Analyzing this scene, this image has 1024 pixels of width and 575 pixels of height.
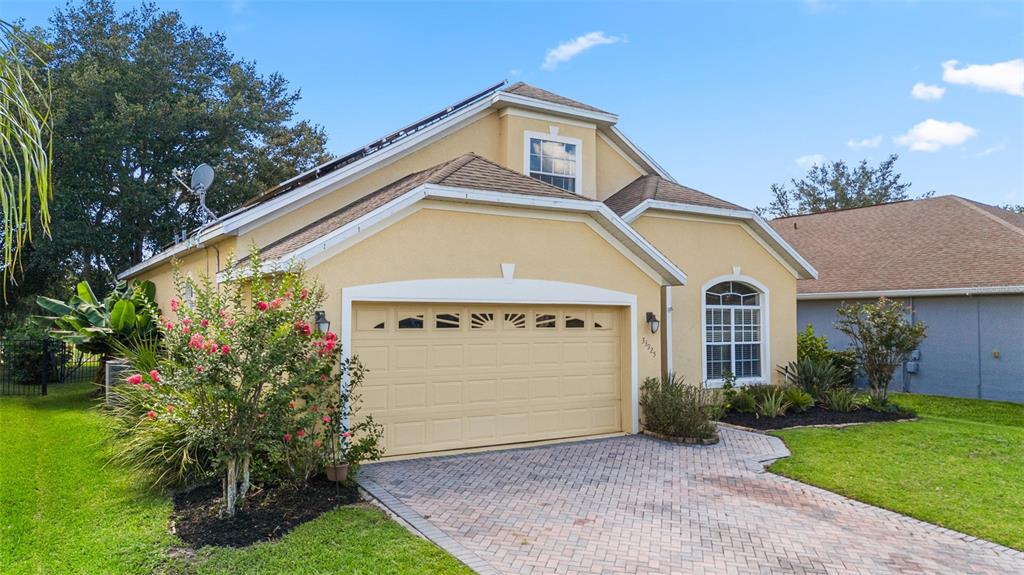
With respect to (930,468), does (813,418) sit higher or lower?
higher

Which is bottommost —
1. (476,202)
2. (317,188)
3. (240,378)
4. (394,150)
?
(240,378)

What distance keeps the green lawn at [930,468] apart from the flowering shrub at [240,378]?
691 centimetres

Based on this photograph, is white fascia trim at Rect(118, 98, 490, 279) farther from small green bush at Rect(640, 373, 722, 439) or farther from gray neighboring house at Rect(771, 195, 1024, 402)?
gray neighboring house at Rect(771, 195, 1024, 402)

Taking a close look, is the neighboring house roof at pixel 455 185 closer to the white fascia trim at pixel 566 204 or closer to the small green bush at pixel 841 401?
the white fascia trim at pixel 566 204

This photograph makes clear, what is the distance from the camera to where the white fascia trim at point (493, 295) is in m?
9.38

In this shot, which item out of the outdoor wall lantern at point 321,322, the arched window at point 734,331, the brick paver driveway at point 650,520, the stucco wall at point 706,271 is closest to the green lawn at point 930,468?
the brick paver driveway at point 650,520

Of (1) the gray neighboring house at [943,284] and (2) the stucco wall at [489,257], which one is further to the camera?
(1) the gray neighboring house at [943,284]

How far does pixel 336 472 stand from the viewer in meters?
8.25

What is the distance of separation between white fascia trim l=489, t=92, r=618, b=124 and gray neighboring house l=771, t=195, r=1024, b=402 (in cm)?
1022

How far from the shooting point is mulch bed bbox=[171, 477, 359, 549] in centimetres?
659

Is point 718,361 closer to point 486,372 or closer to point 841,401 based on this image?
point 841,401

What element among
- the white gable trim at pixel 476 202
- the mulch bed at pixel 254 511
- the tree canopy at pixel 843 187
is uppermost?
the tree canopy at pixel 843 187

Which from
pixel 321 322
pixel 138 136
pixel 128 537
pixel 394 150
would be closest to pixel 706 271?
pixel 394 150

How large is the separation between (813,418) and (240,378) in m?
11.9
